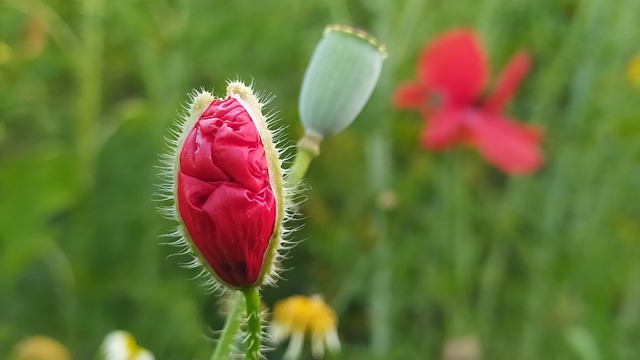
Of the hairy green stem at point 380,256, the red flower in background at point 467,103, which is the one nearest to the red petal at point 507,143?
the red flower in background at point 467,103

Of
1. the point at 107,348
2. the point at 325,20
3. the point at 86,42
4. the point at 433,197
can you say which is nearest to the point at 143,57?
the point at 86,42

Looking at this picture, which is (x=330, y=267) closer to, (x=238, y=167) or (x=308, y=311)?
(x=308, y=311)

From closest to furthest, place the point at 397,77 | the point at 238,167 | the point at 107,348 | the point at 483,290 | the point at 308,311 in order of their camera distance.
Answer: the point at 238,167 < the point at 107,348 < the point at 308,311 < the point at 483,290 < the point at 397,77

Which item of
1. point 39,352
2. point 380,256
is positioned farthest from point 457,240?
point 39,352

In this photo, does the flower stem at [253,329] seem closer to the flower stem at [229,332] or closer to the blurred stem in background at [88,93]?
the flower stem at [229,332]

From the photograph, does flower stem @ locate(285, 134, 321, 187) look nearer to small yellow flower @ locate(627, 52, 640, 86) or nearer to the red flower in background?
the red flower in background

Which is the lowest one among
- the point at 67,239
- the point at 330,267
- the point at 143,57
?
the point at 67,239

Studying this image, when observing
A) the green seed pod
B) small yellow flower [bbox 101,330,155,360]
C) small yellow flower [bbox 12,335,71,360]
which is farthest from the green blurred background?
the green seed pod
